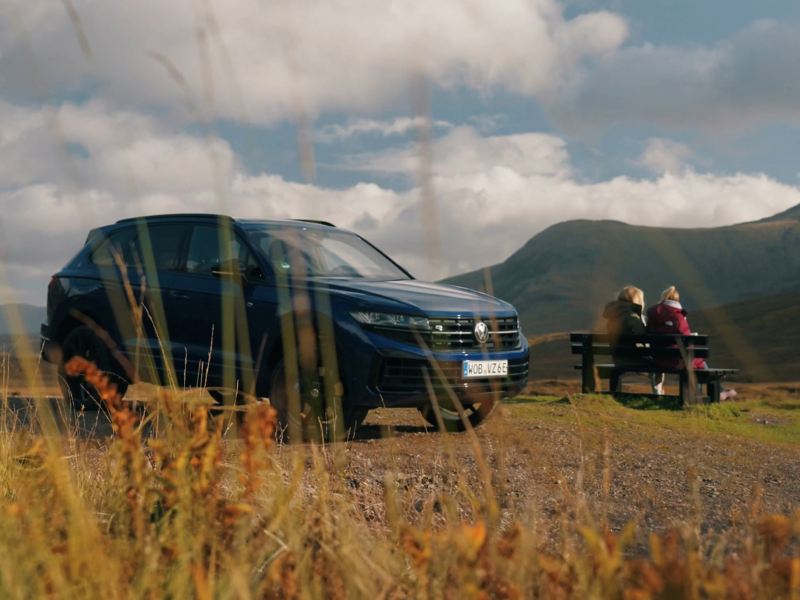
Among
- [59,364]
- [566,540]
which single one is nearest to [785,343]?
[59,364]

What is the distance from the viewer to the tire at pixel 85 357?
9.04m

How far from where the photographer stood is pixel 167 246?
8.76 meters

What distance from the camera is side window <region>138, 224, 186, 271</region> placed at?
8.61 m

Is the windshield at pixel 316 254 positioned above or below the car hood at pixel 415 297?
above

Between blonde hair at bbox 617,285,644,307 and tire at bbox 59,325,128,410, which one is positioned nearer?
tire at bbox 59,325,128,410

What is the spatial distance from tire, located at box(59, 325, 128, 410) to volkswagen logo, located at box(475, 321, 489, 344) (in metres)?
3.39

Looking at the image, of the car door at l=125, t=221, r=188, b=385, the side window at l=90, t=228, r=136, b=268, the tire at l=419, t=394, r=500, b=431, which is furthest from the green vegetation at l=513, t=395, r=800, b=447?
the side window at l=90, t=228, r=136, b=268

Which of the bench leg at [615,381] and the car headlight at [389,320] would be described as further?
the bench leg at [615,381]

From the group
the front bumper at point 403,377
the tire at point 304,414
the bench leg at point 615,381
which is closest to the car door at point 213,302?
the tire at point 304,414

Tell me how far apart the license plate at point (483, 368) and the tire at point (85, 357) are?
131 inches

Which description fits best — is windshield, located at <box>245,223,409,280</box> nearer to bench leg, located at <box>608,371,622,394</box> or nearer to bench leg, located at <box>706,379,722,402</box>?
bench leg, located at <box>608,371,622,394</box>

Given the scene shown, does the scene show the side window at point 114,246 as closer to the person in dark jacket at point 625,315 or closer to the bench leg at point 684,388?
the person in dark jacket at point 625,315

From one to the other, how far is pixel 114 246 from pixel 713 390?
7.38m

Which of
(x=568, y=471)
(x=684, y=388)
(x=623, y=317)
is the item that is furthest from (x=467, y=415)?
(x=623, y=317)
